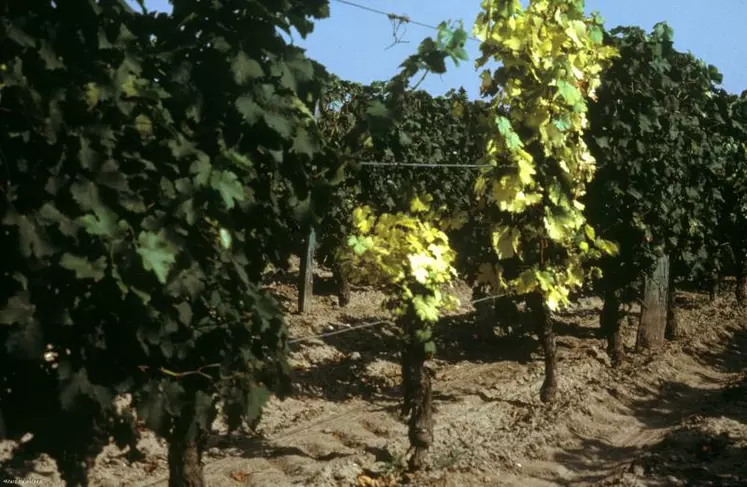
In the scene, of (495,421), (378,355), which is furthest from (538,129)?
(378,355)

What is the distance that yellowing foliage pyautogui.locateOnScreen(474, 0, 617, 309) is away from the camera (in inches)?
293

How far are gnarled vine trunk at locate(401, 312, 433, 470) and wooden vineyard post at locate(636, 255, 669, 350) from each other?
6.01 meters

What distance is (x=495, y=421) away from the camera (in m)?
7.95

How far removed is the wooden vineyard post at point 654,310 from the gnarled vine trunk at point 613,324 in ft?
3.60

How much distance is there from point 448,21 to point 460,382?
19.5 ft

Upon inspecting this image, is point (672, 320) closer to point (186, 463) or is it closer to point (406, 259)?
point (406, 259)

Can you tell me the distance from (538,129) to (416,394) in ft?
9.80

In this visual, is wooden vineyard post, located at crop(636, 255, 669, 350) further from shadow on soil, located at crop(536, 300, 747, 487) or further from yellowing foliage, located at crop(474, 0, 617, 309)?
yellowing foliage, located at crop(474, 0, 617, 309)

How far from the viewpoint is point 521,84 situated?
25.6ft

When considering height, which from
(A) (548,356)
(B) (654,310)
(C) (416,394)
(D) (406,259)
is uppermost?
(D) (406,259)

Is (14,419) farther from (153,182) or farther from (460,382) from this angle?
(460,382)

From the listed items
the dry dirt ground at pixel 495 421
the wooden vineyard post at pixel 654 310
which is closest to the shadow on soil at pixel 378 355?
the dry dirt ground at pixel 495 421

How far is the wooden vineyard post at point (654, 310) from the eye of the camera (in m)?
11.3

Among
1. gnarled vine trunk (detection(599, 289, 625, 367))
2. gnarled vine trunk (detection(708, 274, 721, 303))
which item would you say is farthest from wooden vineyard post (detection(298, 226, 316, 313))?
gnarled vine trunk (detection(708, 274, 721, 303))
